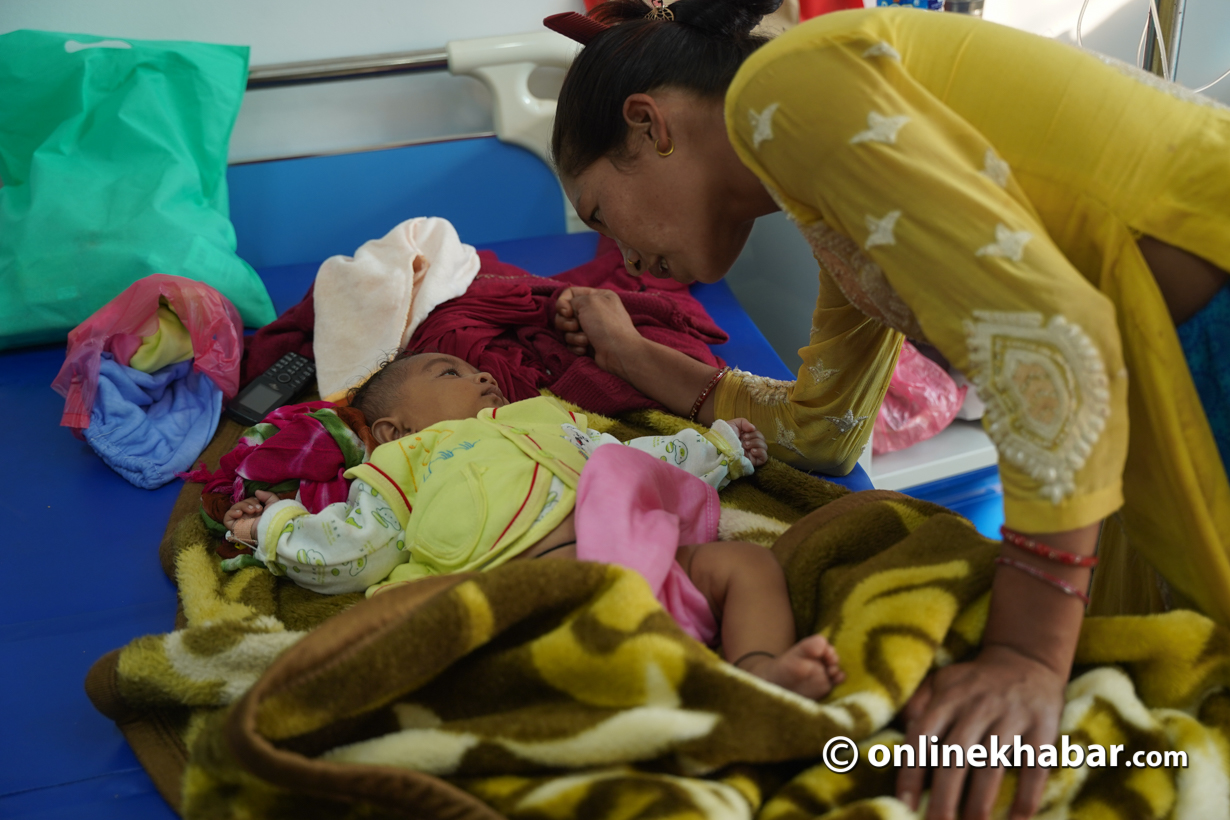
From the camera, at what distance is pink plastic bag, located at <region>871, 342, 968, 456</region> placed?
6.21ft

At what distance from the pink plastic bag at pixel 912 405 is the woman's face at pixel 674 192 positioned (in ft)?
2.97

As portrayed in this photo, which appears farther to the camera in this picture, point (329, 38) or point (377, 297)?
point (329, 38)

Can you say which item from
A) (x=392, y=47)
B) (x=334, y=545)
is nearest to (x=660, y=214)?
(x=334, y=545)

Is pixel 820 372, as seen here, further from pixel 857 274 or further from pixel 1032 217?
pixel 1032 217

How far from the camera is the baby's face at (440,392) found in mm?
1392

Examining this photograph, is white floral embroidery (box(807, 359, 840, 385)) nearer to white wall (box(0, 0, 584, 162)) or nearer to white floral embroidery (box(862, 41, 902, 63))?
white floral embroidery (box(862, 41, 902, 63))

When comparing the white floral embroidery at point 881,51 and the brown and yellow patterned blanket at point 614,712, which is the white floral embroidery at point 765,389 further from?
the white floral embroidery at point 881,51

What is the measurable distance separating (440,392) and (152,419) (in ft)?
1.75

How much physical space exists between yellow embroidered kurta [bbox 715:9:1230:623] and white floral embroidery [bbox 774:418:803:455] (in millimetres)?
508

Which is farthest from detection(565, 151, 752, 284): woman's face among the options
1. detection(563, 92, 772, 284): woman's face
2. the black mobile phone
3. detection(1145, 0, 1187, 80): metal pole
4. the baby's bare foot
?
detection(1145, 0, 1187, 80): metal pole

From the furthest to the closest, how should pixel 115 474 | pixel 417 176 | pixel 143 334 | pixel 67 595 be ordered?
1. pixel 417 176
2. pixel 143 334
3. pixel 115 474
4. pixel 67 595

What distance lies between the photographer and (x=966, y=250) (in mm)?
688

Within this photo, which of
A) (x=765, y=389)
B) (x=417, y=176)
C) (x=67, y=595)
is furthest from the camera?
(x=417, y=176)

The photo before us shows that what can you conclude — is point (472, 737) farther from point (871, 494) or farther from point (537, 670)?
point (871, 494)
